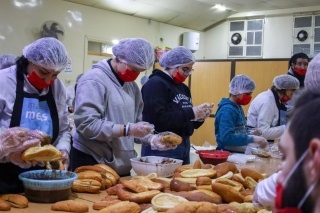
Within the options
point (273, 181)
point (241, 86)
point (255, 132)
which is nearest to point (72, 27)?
point (241, 86)

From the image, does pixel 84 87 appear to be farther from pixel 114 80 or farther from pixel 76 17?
pixel 76 17

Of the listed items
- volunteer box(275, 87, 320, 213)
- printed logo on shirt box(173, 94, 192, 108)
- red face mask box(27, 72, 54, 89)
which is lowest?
volunteer box(275, 87, 320, 213)

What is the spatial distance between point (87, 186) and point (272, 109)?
224 cm

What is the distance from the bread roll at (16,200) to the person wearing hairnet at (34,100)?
14 centimetres

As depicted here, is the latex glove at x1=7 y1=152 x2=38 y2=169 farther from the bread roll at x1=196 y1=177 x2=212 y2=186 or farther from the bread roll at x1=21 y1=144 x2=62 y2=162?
the bread roll at x1=196 y1=177 x2=212 y2=186

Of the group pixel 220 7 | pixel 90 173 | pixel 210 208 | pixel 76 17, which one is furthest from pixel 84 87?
pixel 220 7

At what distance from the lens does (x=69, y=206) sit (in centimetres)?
135

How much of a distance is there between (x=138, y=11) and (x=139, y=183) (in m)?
5.74

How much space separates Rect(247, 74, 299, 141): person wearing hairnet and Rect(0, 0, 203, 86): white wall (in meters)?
3.48

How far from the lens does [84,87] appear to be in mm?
1952

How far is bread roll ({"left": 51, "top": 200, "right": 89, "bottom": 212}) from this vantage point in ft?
4.43

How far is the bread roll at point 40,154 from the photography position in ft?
4.65

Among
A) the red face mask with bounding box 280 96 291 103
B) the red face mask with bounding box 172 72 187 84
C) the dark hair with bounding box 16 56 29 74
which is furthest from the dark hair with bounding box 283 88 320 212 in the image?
the red face mask with bounding box 280 96 291 103

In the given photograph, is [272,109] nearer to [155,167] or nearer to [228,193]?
[155,167]
